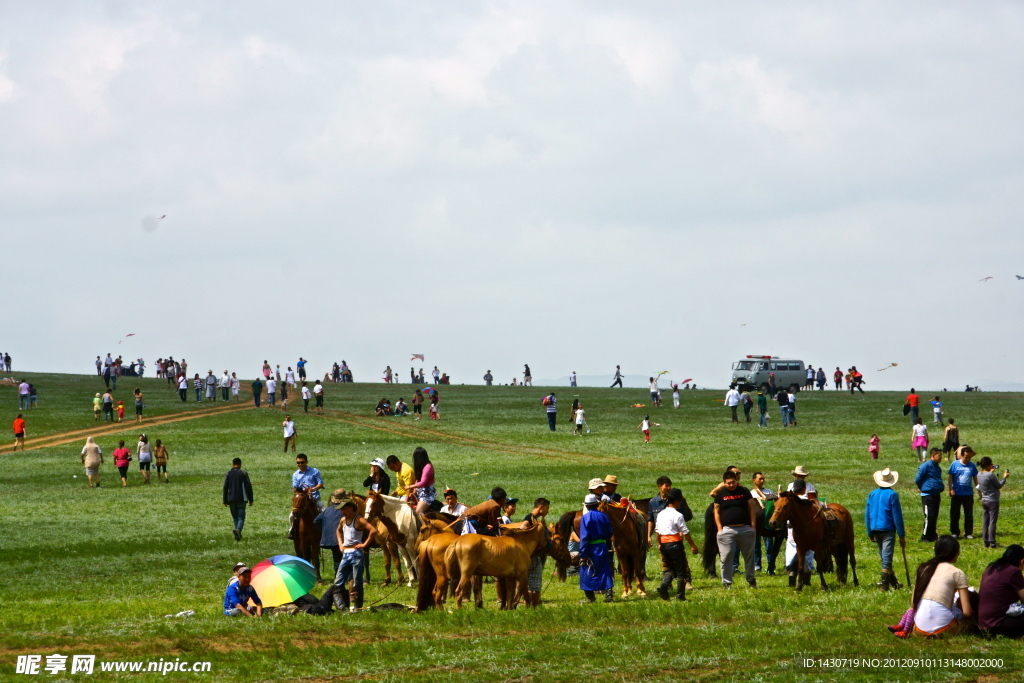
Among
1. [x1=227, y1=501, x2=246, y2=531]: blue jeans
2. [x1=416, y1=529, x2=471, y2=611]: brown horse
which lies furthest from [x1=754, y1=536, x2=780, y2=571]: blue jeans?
[x1=227, y1=501, x2=246, y2=531]: blue jeans

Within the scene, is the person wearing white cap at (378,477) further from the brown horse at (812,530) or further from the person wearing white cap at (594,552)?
the brown horse at (812,530)

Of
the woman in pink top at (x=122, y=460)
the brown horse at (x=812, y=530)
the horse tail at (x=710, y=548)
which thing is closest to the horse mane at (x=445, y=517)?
the horse tail at (x=710, y=548)

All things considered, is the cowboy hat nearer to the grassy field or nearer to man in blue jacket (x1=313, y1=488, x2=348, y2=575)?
the grassy field

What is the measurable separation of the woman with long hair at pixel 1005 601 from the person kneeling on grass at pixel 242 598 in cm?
1019

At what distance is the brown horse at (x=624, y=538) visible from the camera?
57.2ft

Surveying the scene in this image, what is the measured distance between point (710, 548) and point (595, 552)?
3172 mm

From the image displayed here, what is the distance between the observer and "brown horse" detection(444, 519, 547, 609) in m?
15.9

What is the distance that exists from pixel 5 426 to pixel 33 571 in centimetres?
3723

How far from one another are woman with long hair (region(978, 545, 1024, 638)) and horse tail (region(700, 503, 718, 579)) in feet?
19.0

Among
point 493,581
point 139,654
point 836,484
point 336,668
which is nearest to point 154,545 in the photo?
point 493,581

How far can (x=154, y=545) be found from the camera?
24.7m

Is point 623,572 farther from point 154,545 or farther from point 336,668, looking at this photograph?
point 154,545

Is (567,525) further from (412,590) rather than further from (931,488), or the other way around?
(931,488)

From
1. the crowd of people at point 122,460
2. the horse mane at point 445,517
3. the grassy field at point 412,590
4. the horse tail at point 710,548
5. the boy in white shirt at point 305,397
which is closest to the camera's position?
the grassy field at point 412,590
